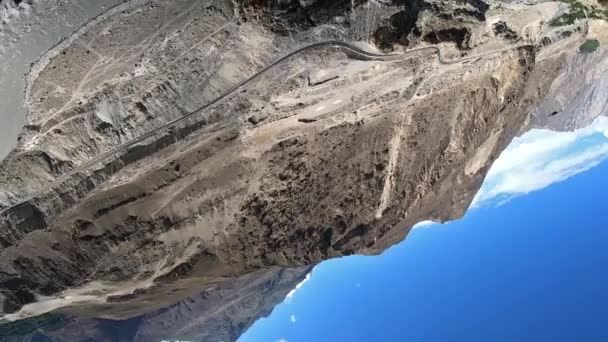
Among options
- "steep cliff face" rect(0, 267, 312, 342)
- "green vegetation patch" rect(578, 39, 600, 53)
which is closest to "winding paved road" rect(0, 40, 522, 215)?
"green vegetation patch" rect(578, 39, 600, 53)

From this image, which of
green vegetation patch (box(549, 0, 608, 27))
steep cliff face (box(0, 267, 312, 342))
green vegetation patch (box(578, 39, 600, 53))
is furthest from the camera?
steep cliff face (box(0, 267, 312, 342))

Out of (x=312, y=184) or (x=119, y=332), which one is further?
(x=119, y=332)

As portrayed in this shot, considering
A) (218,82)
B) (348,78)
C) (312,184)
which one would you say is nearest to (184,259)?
(312,184)

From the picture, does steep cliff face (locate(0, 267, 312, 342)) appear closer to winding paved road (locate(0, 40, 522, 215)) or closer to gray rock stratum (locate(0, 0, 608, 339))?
gray rock stratum (locate(0, 0, 608, 339))

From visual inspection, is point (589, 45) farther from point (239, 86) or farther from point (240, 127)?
point (240, 127)

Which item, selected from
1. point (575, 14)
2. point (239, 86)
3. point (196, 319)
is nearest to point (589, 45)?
point (575, 14)

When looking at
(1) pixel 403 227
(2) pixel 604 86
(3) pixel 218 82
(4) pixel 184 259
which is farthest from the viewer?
(2) pixel 604 86

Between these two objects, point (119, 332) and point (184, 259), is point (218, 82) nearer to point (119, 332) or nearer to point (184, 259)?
point (184, 259)

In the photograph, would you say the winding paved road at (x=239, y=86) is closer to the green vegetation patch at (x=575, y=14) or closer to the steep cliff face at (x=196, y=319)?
the green vegetation patch at (x=575, y=14)
